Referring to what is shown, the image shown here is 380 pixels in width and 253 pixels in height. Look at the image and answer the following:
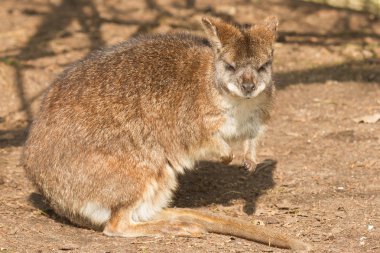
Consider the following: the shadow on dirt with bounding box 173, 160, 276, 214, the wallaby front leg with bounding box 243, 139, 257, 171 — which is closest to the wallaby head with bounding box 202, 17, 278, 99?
the wallaby front leg with bounding box 243, 139, 257, 171

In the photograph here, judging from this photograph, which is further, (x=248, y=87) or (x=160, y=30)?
(x=160, y=30)

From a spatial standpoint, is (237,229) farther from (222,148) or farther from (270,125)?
(270,125)

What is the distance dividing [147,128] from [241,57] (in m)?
0.86

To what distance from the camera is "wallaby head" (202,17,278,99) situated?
526cm

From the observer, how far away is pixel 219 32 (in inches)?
213

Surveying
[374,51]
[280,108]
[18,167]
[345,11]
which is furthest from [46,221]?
[345,11]

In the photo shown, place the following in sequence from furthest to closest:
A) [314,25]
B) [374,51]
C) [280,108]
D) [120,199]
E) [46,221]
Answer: [314,25] < [374,51] < [280,108] < [46,221] < [120,199]

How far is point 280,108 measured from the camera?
813 cm

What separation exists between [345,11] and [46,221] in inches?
236

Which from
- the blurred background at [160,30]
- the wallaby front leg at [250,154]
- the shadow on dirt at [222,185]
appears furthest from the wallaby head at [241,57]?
the blurred background at [160,30]

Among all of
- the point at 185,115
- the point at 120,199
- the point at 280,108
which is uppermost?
the point at 185,115

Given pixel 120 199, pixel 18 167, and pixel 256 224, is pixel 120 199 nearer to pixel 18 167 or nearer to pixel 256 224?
pixel 256 224

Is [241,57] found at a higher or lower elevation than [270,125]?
higher

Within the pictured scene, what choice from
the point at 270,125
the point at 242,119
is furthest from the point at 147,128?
the point at 270,125
